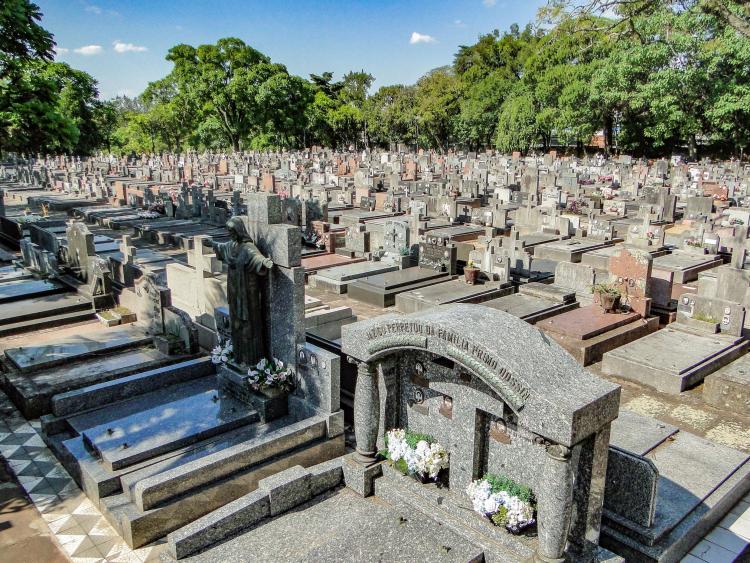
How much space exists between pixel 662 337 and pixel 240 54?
57280 millimetres

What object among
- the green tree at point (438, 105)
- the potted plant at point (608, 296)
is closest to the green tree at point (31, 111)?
the potted plant at point (608, 296)

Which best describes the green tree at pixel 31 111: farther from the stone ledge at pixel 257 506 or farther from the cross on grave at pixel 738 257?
the cross on grave at pixel 738 257

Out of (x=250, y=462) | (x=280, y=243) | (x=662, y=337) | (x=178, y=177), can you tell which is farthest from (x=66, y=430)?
(x=178, y=177)

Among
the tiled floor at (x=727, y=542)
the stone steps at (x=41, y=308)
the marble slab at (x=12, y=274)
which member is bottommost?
the tiled floor at (x=727, y=542)

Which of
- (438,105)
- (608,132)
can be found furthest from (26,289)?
(438,105)

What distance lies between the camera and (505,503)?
4906mm

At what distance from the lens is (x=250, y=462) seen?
21.2 ft

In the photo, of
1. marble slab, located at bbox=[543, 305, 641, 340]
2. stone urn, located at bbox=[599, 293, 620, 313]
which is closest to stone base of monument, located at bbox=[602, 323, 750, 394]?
marble slab, located at bbox=[543, 305, 641, 340]

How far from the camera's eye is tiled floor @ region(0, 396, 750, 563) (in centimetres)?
560

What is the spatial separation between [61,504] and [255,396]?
8.15 ft

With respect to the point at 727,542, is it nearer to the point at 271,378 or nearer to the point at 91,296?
the point at 271,378

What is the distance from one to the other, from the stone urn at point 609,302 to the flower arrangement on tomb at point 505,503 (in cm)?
793

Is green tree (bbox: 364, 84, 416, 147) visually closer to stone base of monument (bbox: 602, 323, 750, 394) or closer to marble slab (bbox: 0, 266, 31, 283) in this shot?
marble slab (bbox: 0, 266, 31, 283)

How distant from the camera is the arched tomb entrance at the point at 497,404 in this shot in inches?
170
